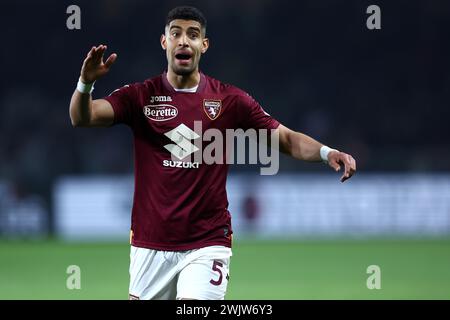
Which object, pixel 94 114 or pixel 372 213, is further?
pixel 372 213

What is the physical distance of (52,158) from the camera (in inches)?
725

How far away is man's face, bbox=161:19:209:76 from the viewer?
235 inches

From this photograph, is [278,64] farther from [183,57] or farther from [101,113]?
[101,113]

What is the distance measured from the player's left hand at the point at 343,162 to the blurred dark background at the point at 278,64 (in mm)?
14402

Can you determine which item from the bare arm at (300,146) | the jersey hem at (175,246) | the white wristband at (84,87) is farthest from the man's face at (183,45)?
the jersey hem at (175,246)

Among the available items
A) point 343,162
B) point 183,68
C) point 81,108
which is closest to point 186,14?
point 183,68

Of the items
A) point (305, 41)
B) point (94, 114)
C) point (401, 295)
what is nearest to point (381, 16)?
point (305, 41)

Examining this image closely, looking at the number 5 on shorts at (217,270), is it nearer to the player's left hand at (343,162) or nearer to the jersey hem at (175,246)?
the jersey hem at (175,246)

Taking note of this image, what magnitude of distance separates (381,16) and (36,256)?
1158cm

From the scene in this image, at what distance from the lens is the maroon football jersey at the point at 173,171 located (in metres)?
5.92

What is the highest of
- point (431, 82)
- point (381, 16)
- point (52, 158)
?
point (381, 16)

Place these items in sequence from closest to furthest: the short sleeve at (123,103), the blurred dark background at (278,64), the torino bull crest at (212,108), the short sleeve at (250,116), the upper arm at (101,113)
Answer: the upper arm at (101,113), the short sleeve at (123,103), the torino bull crest at (212,108), the short sleeve at (250,116), the blurred dark background at (278,64)

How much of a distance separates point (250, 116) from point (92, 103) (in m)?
1.04

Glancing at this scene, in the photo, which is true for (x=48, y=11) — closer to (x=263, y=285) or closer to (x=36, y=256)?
(x=36, y=256)
